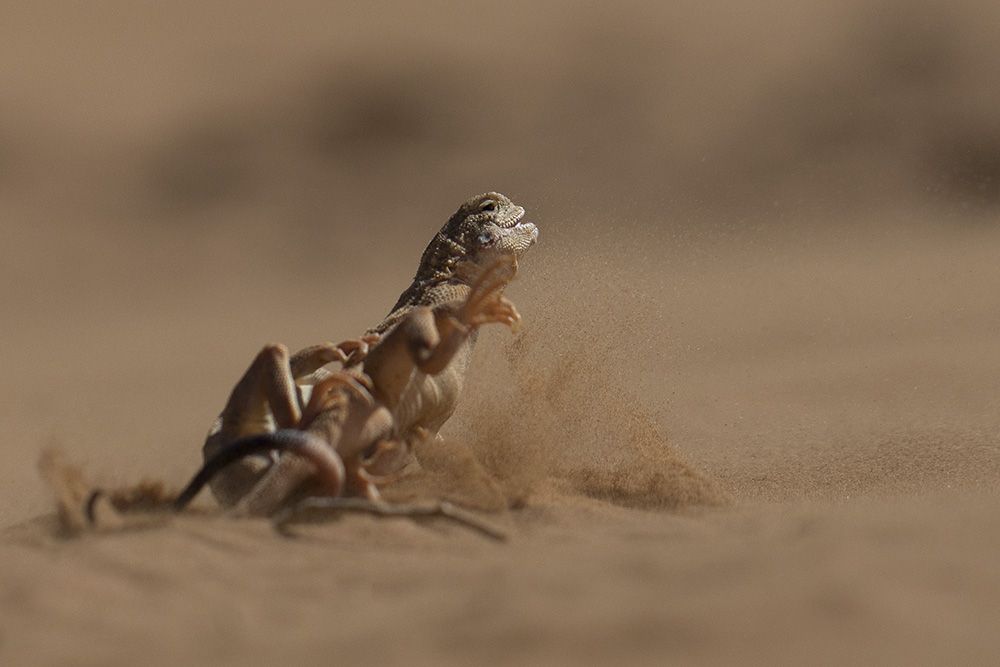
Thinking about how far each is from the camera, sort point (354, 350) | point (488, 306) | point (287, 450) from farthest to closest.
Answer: point (354, 350), point (488, 306), point (287, 450)

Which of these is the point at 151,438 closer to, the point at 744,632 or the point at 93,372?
the point at 93,372

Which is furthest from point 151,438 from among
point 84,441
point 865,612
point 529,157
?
Result: point 529,157

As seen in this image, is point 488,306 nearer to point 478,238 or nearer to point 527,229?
point 478,238

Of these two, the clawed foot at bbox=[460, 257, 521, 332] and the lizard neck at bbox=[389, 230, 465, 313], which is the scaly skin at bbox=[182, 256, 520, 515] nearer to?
the clawed foot at bbox=[460, 257, 521, 332]

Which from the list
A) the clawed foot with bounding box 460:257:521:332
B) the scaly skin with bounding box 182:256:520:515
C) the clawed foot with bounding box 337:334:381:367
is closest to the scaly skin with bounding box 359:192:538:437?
the clawed foot with bounding box 337:334:381:367

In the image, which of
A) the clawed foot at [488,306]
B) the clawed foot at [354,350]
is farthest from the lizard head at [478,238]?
the clawed foot at [354,350]

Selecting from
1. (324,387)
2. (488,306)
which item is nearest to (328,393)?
(324,387)

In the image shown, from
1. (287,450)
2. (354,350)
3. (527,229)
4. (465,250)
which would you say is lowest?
(287,450)

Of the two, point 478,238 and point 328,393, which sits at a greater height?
point 478,238
